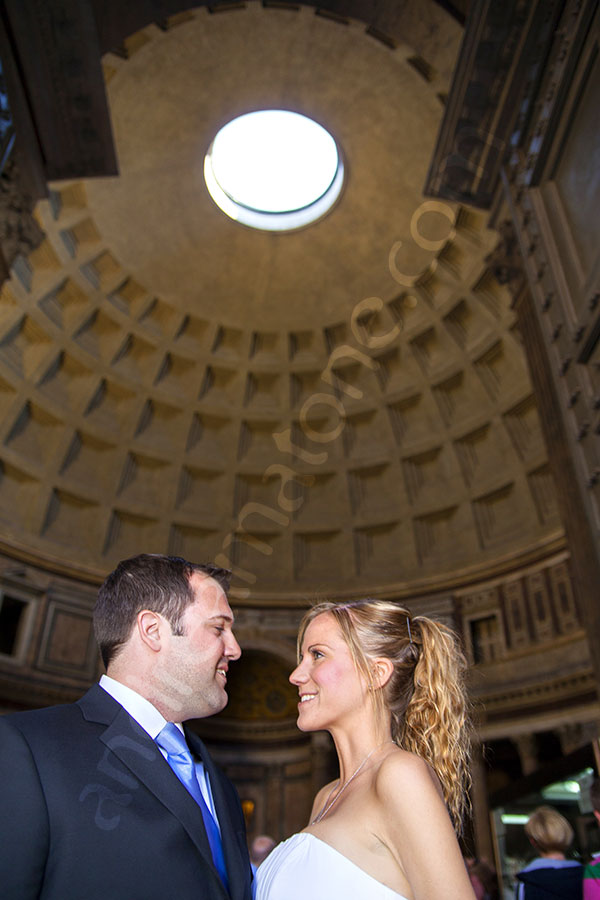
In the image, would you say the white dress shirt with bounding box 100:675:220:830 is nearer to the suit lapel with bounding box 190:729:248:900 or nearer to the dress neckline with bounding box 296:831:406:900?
the suit lapel with bounding box 190:729:248:900

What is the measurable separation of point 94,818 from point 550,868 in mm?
4150

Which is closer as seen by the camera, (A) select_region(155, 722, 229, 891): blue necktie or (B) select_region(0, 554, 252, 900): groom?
(B) select_region(0, 554, 252, 900): groom

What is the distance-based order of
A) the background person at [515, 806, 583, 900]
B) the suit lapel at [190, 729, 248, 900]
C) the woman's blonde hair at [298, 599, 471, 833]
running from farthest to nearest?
the background person at [515, 806, 583, 900]
the woman's blonde hair at [298, 599, 471, 833]
the suit lapel at [190, 729, 248, 900]

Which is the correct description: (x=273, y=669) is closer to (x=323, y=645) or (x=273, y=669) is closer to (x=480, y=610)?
(x=480, y=610)

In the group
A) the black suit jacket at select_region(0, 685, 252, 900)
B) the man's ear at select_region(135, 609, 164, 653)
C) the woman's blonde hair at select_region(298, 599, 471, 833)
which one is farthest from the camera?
the woman's blonde hair at select_region(298, 599, 471, 833)

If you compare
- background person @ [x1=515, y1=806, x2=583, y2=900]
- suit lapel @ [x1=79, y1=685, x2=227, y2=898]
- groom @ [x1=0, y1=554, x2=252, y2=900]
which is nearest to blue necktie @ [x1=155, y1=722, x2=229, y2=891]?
groom @ [x1=0, y1=554, x2=252, y2=900]

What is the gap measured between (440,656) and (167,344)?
60.6 ft

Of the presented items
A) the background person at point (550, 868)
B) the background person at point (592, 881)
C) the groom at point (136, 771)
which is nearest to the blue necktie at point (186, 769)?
the groom at point (136, 771)

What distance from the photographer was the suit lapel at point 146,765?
2.28 m

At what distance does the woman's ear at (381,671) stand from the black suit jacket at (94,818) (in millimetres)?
935

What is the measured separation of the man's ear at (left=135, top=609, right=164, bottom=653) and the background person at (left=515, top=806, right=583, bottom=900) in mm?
3859

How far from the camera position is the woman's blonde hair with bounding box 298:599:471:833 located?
9.66 ft

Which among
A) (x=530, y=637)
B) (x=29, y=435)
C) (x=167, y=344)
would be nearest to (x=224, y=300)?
(x=167, y=344)

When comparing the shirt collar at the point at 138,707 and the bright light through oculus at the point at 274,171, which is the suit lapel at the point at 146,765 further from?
the bright light through oculus at the point at 274,171
